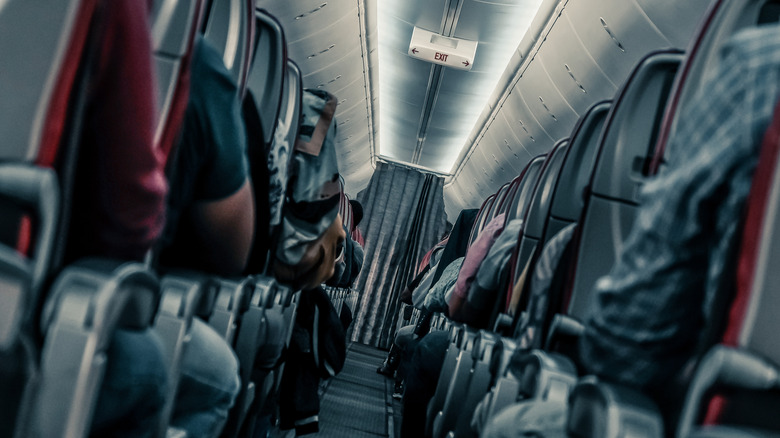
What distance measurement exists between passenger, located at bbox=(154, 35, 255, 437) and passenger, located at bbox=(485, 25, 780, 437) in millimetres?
794

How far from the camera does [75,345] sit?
35.0 inches

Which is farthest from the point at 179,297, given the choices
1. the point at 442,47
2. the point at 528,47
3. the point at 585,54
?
the point at 442,47

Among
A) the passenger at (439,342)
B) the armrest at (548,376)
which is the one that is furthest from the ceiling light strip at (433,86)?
the armrest at (548,376)

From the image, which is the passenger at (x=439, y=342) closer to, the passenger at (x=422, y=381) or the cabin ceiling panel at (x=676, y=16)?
the passenger at (x=422, y=381)

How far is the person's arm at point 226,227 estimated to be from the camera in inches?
60.4

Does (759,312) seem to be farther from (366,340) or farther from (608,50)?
(366,340)

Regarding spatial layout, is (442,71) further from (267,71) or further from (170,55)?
(170,55)

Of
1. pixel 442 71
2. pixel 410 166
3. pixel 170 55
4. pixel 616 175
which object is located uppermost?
pixel 442 71

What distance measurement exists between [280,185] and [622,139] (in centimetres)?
113

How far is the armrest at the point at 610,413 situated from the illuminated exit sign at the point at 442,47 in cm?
561

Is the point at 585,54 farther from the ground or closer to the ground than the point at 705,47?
farther from the ground

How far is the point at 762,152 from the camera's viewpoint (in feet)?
2.64

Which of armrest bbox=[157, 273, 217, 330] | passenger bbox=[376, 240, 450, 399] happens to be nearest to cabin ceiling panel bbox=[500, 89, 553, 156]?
passenger bbox=[376, 240, 450, 399]

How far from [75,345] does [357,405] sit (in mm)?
4940
